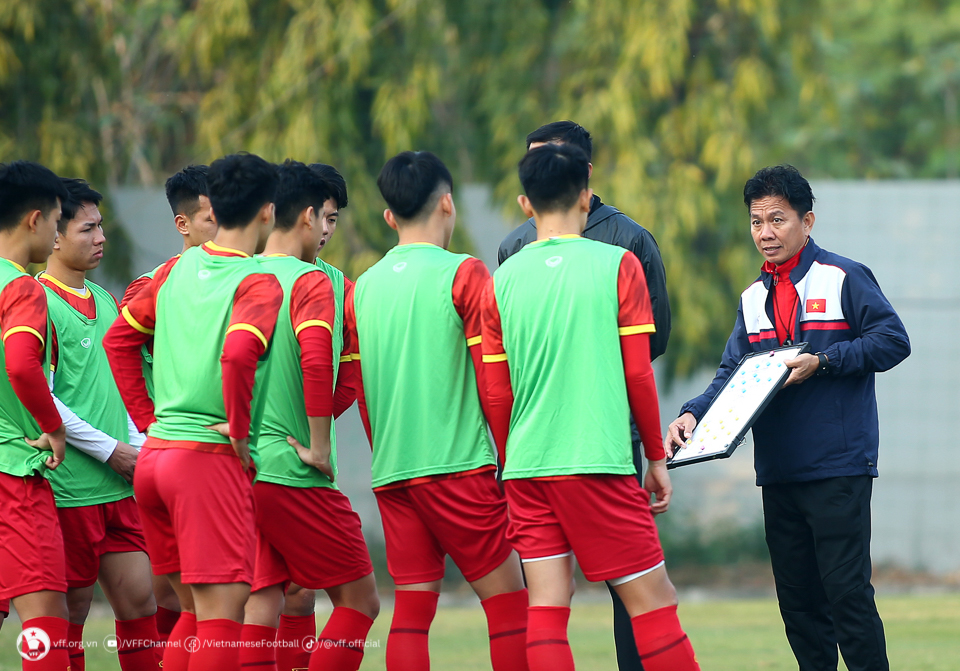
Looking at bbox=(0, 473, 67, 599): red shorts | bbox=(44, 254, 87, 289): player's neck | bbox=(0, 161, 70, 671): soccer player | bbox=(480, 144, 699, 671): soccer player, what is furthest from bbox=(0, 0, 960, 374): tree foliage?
bbox=(480, 144, 699, 671): soccer player

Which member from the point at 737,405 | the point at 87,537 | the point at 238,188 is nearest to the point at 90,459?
the point at 87,537

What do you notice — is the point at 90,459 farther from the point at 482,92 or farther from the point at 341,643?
the point at 482,92

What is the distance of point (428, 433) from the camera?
403cm

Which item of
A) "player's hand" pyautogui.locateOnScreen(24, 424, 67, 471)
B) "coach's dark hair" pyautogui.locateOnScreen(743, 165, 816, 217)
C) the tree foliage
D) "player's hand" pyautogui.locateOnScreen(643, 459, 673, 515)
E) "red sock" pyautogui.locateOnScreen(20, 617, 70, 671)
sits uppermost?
the tree foliage

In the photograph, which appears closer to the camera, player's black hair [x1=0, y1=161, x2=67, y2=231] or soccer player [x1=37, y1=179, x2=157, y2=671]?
player's black hair [x1=0, y1=161, x2=67, y2=231]

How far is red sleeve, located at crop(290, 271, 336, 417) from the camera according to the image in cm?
404

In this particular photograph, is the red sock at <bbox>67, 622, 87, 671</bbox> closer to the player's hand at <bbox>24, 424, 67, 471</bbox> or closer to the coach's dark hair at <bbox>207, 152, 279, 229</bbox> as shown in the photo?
the player's hand at <bbox>24, 424, 67, 471</bbox>

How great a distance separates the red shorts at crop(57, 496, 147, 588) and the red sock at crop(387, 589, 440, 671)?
148cm

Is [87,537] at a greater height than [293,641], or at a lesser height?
greater

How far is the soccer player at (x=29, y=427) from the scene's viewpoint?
4215 millimetres

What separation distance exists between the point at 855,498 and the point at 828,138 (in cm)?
1340

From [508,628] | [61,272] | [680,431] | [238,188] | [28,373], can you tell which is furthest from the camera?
[61,272]

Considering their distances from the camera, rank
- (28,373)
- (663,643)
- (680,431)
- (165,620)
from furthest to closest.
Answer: (165,620)
(680,431)
(28,373)
(663,643)

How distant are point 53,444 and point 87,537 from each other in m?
0.58
